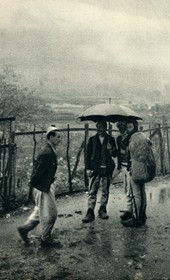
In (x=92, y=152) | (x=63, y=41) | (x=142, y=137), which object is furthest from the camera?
(x=63, y=41)

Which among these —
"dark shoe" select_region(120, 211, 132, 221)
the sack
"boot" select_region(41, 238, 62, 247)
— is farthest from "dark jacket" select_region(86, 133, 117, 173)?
"boot" select_region(41, 238, 62, 247)

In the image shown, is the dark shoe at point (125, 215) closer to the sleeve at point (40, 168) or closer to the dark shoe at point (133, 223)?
the dark shoe at point (133, 223)

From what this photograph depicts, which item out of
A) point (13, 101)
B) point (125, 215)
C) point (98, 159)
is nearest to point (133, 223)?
point (125, 215)

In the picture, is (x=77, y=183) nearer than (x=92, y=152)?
No

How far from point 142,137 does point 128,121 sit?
40cm

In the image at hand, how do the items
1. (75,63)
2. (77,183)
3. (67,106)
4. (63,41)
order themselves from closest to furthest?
(77,183), (67,106), (63,41), (75,63)

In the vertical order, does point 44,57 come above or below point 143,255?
above

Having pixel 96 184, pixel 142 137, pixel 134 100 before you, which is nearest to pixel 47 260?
pixel 96 184

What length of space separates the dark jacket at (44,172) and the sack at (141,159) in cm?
163

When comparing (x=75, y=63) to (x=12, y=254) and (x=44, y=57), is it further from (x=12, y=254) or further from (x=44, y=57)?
(x=12, y=254)

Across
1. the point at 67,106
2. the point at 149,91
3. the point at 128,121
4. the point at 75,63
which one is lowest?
the point at 128,121

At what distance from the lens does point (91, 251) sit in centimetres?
491

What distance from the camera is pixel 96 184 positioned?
648 cm

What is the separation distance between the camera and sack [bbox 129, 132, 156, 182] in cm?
590
